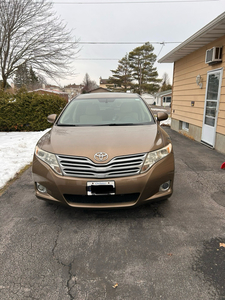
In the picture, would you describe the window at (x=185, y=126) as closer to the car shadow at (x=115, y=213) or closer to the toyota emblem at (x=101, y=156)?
the car shadow at (x=115, y=213)

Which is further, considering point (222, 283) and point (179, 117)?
point (179, 117)

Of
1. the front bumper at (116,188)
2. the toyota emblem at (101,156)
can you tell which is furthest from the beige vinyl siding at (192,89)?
the toyota emblem at (101,156)

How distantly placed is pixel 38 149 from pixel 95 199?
982mm

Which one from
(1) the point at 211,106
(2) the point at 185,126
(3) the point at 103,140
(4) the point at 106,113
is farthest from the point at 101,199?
(2) the point at 185,126

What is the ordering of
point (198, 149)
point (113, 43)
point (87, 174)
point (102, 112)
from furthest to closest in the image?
1. point (113, 43)
2. point (198, 149)
3. point (102, 112)
4. point (87, 174)

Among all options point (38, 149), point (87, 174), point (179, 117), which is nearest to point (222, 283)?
point (87, 174)

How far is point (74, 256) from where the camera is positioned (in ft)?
6.84

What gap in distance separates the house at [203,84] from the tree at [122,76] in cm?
3645

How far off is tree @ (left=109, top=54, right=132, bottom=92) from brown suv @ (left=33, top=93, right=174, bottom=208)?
43953 mm

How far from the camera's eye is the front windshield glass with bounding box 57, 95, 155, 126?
3.32m

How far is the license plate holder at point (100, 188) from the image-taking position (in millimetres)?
2295

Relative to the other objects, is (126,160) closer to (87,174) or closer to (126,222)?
(87,174)

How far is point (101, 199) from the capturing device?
7.91ft

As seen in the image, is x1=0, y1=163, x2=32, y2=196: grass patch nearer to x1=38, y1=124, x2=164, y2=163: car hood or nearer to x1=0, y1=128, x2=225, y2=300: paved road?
x1=0, y1=128, x2=225, y2=300: paved road
